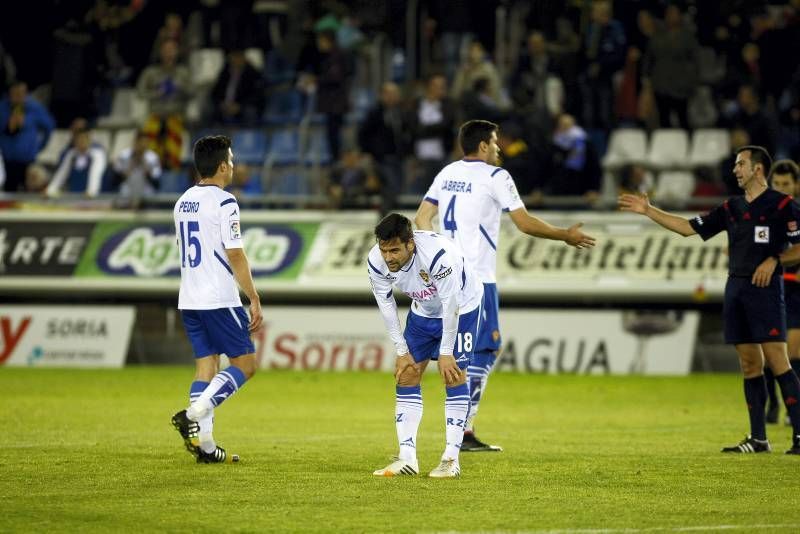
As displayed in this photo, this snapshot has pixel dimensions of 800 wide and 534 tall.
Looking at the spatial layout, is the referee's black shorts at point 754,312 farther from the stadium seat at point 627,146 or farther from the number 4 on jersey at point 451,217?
the stadium seat at point 627,146

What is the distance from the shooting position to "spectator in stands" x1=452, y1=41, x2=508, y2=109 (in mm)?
24172

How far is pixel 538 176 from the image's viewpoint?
22.6 meters

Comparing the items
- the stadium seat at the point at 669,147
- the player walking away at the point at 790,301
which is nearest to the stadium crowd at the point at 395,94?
the stadium seat at the point at 669,147

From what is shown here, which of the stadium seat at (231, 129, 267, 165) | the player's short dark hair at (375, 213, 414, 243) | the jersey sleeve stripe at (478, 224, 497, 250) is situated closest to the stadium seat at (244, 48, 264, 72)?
the stadium seat at (231, 129, 267, 165)

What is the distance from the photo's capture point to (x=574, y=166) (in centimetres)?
2309

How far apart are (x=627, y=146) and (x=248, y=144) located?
676cm

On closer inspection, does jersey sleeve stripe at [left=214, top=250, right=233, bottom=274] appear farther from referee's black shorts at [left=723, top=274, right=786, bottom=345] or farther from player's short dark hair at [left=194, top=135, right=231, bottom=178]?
referee's black shorts at [left=723, top=274, right=786, bottom=345]

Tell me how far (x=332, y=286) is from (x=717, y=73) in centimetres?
831

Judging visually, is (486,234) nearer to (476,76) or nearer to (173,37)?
(476,76)

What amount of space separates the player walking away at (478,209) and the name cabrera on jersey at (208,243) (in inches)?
69.3

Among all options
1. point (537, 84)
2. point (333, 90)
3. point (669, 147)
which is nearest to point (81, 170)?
point (333, 90)

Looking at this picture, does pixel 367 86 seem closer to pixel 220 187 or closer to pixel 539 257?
pixel 539 257

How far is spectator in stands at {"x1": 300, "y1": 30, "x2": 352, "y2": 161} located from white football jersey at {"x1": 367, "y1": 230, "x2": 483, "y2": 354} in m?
15.0

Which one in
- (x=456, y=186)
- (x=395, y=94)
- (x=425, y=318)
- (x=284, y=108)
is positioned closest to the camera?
(x=425, y=318)
